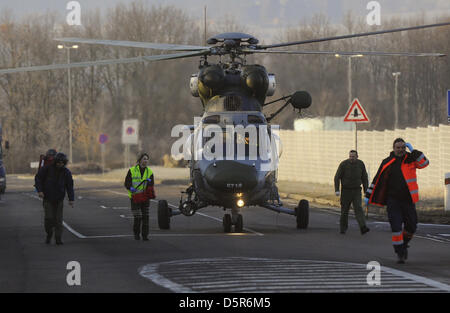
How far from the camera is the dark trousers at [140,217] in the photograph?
66.2ft

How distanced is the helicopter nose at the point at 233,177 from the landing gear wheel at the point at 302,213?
245 centimetres

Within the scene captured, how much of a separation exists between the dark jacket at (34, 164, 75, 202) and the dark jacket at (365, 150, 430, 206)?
663 centimetres

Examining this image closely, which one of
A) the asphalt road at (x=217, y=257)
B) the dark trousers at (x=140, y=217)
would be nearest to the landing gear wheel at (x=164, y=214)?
the asphalt road at (x=217, y=257)

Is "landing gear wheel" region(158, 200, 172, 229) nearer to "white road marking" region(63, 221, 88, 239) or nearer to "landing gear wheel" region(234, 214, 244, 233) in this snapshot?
"landing gear wheel" region(234, 214, 244, 233)

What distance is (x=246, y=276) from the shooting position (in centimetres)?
1384

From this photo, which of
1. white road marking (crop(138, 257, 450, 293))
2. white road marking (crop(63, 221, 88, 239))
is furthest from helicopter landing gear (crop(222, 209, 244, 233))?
white road marking (crop(138, 257, 450, 293))

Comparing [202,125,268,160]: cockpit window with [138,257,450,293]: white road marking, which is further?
[202,125,268,160]: cockpit window

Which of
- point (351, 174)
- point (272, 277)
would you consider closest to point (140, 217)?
point (351, 174)

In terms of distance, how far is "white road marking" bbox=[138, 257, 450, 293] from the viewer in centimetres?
1266

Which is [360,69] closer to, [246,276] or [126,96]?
[126,96]

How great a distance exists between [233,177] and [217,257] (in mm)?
4190

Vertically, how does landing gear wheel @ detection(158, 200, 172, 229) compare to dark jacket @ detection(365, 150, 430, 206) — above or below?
below

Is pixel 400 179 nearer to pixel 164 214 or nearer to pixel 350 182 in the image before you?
pixel 350 182
